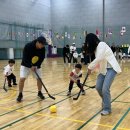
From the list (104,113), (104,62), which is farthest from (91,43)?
(104,113)

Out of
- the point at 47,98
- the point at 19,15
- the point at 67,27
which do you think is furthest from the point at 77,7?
the point at 47,98

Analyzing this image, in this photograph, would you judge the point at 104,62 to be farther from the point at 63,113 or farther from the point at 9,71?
the point at 9,71

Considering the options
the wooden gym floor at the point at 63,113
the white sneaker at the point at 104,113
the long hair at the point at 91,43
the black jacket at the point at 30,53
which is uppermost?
the long hair at the point at 91,43

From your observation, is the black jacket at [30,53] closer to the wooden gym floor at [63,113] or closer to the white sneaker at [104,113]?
the wooden gym floor at [63,113]

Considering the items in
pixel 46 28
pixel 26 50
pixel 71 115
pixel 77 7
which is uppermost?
pixel 77 7

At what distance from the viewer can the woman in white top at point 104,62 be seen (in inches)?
202

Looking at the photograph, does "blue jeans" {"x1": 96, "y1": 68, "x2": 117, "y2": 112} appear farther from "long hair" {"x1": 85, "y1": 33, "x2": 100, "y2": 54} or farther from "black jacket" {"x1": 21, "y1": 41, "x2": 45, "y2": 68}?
"black jacket" {"x1": 21, "y1": 41, "x2": 45, "y2": 68}

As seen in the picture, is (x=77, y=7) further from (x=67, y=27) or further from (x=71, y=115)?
(x=71, y=115)

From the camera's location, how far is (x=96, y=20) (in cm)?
3334

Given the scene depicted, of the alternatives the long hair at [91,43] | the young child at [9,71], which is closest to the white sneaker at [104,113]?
the long hair at [91,43]

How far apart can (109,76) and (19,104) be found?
2.44 metres

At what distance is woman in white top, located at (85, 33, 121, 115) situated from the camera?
16.8 ft

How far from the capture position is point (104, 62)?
17.2 feet

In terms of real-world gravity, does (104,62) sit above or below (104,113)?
above
